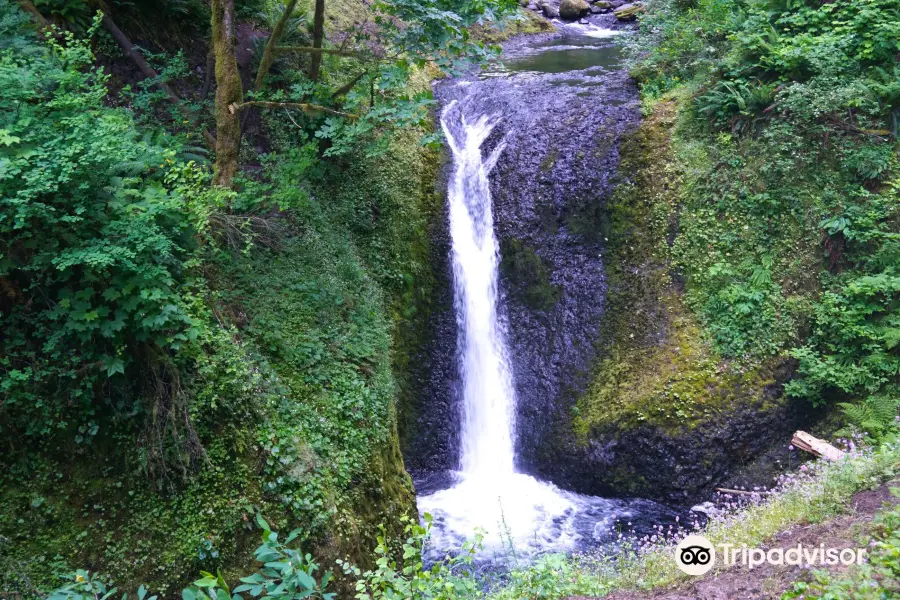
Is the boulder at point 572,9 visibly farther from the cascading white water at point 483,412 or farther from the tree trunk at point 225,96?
the tree trunk at point 225,96

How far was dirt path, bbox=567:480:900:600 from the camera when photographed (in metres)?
4.28

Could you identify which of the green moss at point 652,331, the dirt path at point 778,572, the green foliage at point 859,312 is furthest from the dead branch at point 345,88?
the green foliage at point 859,312

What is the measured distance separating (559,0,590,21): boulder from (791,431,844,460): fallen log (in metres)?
20.4

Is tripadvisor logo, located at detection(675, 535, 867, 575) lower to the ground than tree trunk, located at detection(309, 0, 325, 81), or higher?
lower

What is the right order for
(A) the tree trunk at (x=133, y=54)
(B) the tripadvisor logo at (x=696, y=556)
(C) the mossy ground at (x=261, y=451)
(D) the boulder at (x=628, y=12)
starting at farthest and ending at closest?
(D) the boulder at (x=628, y=12) → (A) the tree trunk at (x=133, y=54) → (B) the tripadvisor logo at (x=696, y=556) → (C) the mossy ground at (x=261, y=451)

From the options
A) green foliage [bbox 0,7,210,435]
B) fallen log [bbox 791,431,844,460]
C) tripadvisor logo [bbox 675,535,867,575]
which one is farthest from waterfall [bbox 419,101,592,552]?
green foliage [bbox 0,7,210,435]

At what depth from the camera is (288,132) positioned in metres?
9.33

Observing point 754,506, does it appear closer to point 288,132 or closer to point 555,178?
point 555,178

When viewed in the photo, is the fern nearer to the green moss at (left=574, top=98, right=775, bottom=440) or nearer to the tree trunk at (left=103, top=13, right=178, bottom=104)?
the green moss at (left=574, top=98, right=775, bottom=440)

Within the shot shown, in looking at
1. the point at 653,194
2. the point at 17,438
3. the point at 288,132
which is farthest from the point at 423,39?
the point at 17,438

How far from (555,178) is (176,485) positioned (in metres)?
8.06

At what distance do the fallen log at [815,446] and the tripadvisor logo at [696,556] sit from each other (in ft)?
9.43

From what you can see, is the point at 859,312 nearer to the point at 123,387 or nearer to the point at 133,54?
the point at 123,387

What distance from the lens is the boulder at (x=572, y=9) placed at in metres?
23.1
